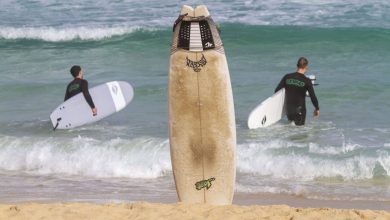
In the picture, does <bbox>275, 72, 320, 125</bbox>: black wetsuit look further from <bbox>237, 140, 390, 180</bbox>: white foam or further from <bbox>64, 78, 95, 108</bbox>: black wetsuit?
<bbox>64, 78, 95, 108</bbox>: black wetsuit

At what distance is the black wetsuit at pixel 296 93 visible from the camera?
11102 millimetres

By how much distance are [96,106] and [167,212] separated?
5.80 metres

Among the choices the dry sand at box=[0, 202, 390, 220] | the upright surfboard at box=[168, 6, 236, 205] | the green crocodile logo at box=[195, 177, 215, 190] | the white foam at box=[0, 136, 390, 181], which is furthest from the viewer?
A: the white foam at box=[0, 136, 390, 181]

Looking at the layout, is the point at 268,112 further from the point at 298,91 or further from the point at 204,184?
the point at 204,184

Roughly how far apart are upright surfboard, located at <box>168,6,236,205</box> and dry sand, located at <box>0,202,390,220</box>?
0.66 m

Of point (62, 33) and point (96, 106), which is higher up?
point (96, 106)

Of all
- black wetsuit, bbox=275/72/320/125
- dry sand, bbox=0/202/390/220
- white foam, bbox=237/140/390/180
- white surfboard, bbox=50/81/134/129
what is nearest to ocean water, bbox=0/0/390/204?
white foam, bbox=237/140/390/180

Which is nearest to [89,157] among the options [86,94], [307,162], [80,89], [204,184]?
[86,94]

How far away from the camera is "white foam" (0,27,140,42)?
869 inches

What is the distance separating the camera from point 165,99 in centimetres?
1376

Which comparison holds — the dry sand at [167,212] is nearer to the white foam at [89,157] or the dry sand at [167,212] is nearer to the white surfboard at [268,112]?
the white foam at [89,157]

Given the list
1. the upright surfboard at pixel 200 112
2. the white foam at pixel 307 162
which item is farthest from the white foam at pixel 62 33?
the upright surfboard at pixel 200 112

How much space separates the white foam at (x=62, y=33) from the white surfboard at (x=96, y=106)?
937 cm

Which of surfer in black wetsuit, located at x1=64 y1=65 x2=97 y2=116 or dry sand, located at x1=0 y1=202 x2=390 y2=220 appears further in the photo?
surfer in black wetsuit, located at x1=64 y1=65 x2=97 y2=116
